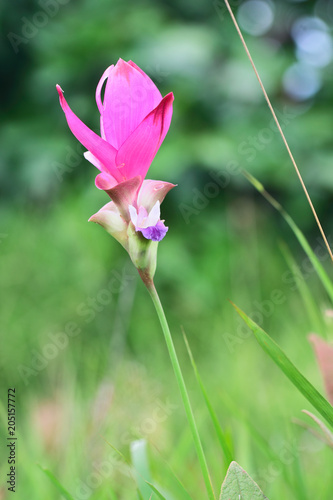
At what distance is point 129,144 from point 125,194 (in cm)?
2

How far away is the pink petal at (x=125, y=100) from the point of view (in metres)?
0.25

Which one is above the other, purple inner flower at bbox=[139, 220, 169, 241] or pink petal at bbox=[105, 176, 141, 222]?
pink petal at bbox=[105, 176, 141, 222]

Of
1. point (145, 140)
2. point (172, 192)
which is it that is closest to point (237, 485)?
point (145, 140)

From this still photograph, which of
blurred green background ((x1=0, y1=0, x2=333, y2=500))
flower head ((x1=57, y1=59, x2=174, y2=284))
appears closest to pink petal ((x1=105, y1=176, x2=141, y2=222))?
flower head ((x1=57, y1=59, x2=174, y2=284))

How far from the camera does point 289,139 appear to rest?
4.61ft

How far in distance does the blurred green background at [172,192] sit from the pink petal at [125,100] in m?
0.63

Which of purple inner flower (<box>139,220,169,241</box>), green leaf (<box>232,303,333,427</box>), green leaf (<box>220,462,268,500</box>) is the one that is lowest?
green leaf (<box>220,462,268,500</box>)

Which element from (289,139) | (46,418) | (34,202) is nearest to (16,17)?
(34,202)

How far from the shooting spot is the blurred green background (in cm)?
102

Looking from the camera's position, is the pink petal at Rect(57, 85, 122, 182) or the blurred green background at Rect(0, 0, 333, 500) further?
the blurred green background at Rect(0, 0, 333, 500)

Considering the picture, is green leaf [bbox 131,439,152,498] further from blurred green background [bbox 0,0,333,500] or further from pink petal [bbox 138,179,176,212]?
blurred green background [bbox 0,0,333,500]

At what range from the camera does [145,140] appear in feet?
0.80

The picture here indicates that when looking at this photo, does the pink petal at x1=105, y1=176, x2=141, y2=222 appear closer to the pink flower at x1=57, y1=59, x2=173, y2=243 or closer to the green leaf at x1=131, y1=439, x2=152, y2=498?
the pink flower at x1=57, y1=59, x2=173, y2=243

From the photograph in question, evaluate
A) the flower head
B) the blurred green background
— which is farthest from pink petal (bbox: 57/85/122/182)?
the blurred green background
